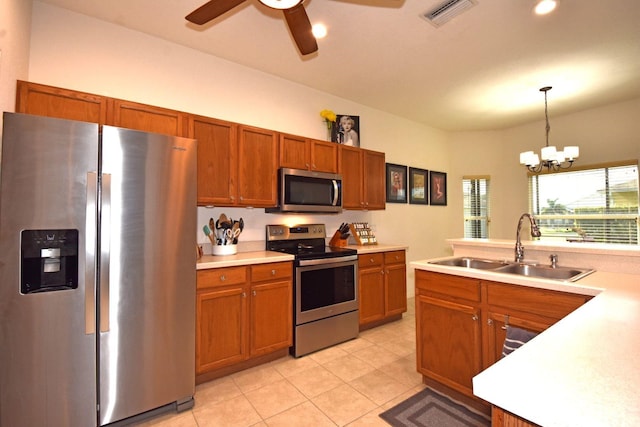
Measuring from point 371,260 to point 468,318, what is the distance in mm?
1449

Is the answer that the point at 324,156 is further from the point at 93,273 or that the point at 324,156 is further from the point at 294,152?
the point at 93,273

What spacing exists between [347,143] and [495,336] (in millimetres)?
2632

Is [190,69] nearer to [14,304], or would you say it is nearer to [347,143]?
[347,143]

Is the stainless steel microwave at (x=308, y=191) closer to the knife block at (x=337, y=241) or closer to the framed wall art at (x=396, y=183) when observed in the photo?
the knife block at (x=337, y=241)

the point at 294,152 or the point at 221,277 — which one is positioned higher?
the point at 294,152

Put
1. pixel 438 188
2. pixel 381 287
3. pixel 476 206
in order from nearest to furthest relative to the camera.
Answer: pixel 381 287 → pixel 438 188 → pixel 476 206

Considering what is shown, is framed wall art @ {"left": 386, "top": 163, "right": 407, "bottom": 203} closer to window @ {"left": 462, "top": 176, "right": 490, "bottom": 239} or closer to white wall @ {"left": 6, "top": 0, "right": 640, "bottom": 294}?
white wall @ {"left": 6, "top": 0, "right": 640, "bottom": 294}

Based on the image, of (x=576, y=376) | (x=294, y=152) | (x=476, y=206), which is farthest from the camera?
(x=476, y=206)

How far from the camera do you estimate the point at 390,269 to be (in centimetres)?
352

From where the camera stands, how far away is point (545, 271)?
2057mm

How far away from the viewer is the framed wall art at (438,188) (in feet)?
16.8

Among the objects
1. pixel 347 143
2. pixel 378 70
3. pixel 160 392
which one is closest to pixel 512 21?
pixel 378 70

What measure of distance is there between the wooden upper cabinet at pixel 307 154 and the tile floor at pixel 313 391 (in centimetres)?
187

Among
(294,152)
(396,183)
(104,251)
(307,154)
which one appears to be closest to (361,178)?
(307,154)
